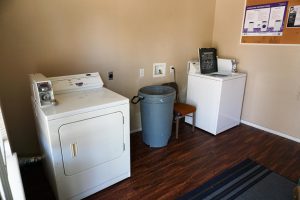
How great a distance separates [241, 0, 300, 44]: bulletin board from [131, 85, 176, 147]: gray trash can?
1.56 m

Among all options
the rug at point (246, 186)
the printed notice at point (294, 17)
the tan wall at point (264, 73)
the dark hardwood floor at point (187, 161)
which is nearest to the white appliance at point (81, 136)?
the dark hardwood floor at point (187, 161)

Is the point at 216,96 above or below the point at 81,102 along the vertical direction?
below

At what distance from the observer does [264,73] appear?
3004 mm

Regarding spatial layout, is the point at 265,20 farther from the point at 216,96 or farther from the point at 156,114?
the point at 156,114

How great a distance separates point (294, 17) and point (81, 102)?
2.77 m

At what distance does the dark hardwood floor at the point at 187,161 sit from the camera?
6.46ft

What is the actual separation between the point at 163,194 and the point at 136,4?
7.17 feet

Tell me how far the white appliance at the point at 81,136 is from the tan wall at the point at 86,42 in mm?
334

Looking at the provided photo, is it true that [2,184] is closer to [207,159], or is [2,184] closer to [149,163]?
[149,163]

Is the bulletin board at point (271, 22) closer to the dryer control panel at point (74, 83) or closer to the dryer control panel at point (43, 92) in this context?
the dryer control panel at point (74, 83)

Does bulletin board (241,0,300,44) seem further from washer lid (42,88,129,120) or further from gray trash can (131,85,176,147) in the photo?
washer lid (42,88,129,120)

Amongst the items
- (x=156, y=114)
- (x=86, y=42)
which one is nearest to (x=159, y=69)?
(x=156, y=114)

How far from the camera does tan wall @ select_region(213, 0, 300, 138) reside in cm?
277

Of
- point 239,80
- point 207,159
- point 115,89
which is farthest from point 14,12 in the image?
point 239,80
